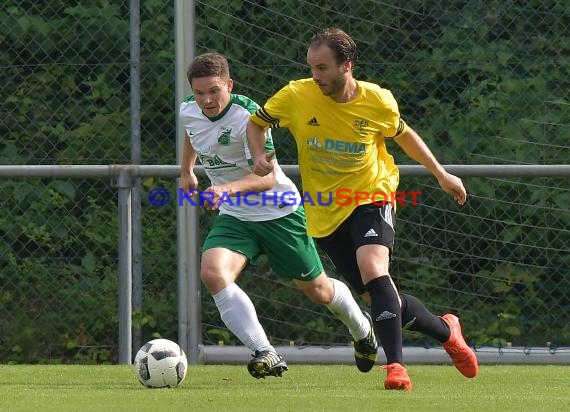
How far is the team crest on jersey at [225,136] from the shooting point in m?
6.82

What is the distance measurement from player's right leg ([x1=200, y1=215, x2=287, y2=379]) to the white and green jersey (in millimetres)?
93

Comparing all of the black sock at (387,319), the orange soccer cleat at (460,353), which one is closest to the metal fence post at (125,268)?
the orange soccer cleat at (460,353)

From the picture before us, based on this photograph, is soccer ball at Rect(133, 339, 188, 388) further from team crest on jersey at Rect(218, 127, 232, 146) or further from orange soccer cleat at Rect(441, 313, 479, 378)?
orange soccer cleat at Rect(441, 313, 479, 378)

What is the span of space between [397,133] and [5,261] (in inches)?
131

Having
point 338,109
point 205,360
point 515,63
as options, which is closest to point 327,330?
point 205,360

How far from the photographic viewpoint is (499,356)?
26.8 feet

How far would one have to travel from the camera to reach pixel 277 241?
6.89m

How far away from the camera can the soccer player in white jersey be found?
664 cm

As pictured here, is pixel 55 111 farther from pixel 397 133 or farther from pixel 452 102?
pixel 397 133

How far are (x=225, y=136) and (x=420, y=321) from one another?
4.16 feet

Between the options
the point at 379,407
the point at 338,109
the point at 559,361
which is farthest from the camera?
the point at 559,361

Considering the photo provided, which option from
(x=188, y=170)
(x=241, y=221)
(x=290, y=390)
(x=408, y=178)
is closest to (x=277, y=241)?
(x=241, y=221)

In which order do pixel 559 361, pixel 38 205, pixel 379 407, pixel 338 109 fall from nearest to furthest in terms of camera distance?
1. pixel 379 407
2. pixel 338 109
3. pixel 559 361
4. pixel 38 205

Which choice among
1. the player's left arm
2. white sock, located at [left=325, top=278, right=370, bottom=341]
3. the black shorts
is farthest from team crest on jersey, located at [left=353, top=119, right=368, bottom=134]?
white sock, located at [left=325, top=278, right=370, bottom=341]
